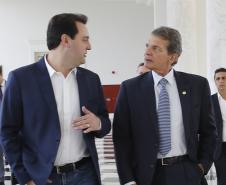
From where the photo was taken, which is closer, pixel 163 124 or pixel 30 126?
pixel 30 126

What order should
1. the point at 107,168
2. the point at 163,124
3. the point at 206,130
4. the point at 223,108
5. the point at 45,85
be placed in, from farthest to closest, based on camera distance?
the point at 107,168, the point at 223,108, the point at 206,130, the point at 163,124, the point at 45,85

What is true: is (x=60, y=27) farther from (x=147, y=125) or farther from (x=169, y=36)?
(x=147, y=125)

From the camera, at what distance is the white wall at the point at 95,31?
69.4 feet

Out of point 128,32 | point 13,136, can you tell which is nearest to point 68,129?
point 13,136

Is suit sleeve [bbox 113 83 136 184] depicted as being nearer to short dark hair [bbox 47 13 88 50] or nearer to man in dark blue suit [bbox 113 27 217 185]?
man in dark blue suit [bbox 113 27 217 185]

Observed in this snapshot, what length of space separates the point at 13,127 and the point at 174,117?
1.18m

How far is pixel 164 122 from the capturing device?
11.0 ft

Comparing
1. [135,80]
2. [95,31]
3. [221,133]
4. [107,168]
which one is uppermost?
[95,31]

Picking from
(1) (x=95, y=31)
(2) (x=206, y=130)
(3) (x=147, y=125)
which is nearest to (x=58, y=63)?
(3) (x=147, y=125)

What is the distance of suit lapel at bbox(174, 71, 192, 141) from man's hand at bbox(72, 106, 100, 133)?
0.68 metres

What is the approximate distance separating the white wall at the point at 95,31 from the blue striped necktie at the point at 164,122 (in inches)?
694

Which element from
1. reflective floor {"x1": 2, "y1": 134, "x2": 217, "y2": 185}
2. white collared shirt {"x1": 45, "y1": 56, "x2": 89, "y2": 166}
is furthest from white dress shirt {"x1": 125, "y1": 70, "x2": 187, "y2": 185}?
reflective floor {"x1": 2, "y1": 134, "x2": 217, "y2": 185}

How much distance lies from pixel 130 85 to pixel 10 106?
0.94 m

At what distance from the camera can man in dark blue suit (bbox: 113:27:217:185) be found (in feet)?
10.9
